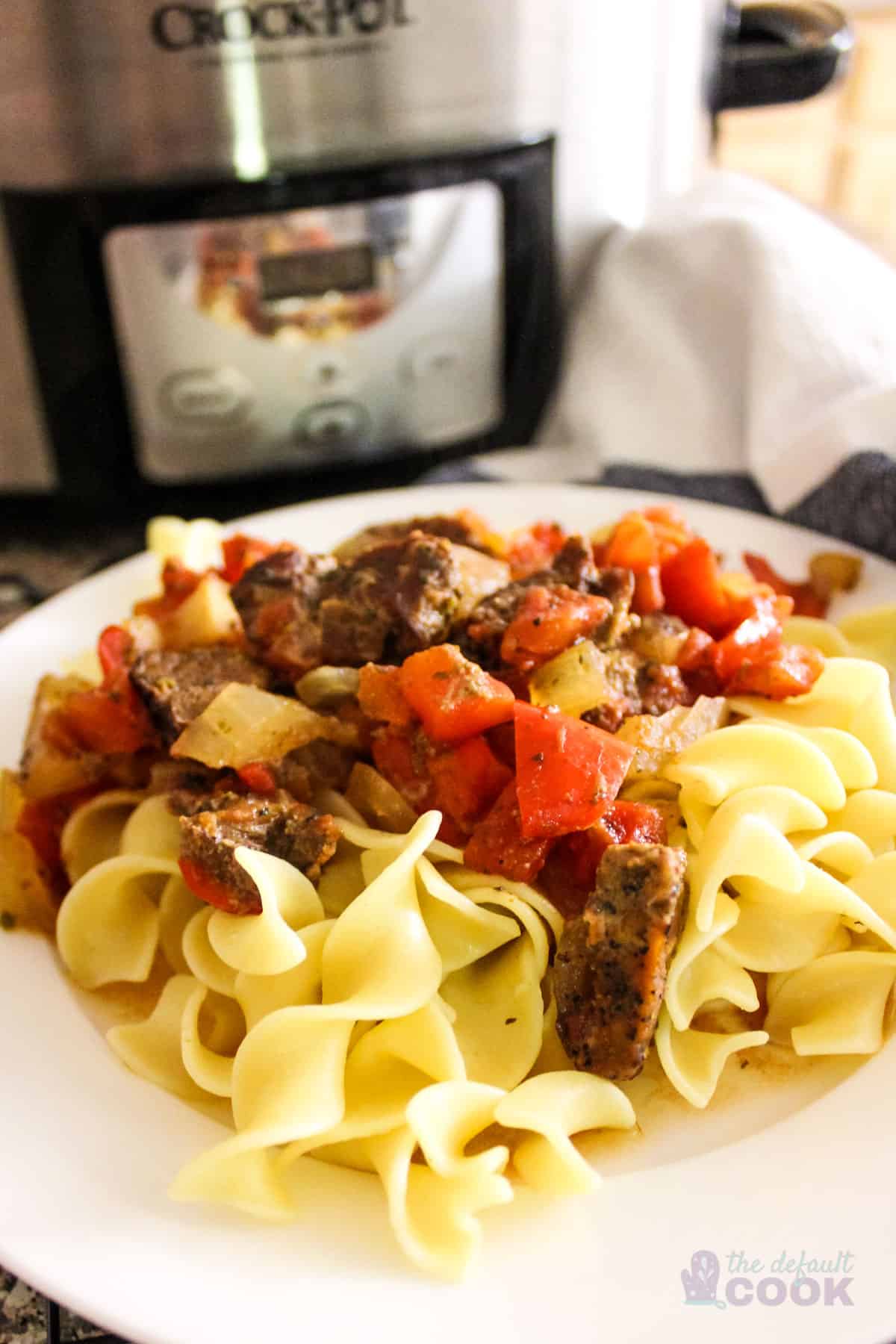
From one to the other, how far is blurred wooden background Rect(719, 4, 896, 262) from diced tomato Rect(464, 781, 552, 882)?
818cm

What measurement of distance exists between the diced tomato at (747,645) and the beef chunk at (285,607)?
0.91m

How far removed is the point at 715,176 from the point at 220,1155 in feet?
12.1

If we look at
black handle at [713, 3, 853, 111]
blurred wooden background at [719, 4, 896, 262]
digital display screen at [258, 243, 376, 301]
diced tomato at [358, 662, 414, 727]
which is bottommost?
blurred wooden background at [719, 4, 896, 262]

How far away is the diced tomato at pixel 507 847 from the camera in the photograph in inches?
91.2

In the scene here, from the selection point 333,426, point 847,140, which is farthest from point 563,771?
point 847,140

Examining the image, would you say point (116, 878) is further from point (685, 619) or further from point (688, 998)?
point (685, 619)

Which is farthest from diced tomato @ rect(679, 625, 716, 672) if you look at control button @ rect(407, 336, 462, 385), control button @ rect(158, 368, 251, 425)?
control button @ rect(158, 368, 251, 425)

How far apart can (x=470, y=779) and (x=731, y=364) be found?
226 cm

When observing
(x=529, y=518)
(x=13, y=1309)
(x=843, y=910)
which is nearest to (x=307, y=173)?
(x=529, y=518)

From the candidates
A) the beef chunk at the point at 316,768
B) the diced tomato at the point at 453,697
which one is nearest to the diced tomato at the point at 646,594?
the diced tomato at the point at 453,697

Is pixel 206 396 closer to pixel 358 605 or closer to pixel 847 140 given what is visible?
pixel 358 605

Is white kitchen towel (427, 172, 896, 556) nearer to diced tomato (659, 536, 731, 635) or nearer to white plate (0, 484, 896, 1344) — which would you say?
diced tomato (659, 536, 731, 635)

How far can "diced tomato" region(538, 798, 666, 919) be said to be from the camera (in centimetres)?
232
